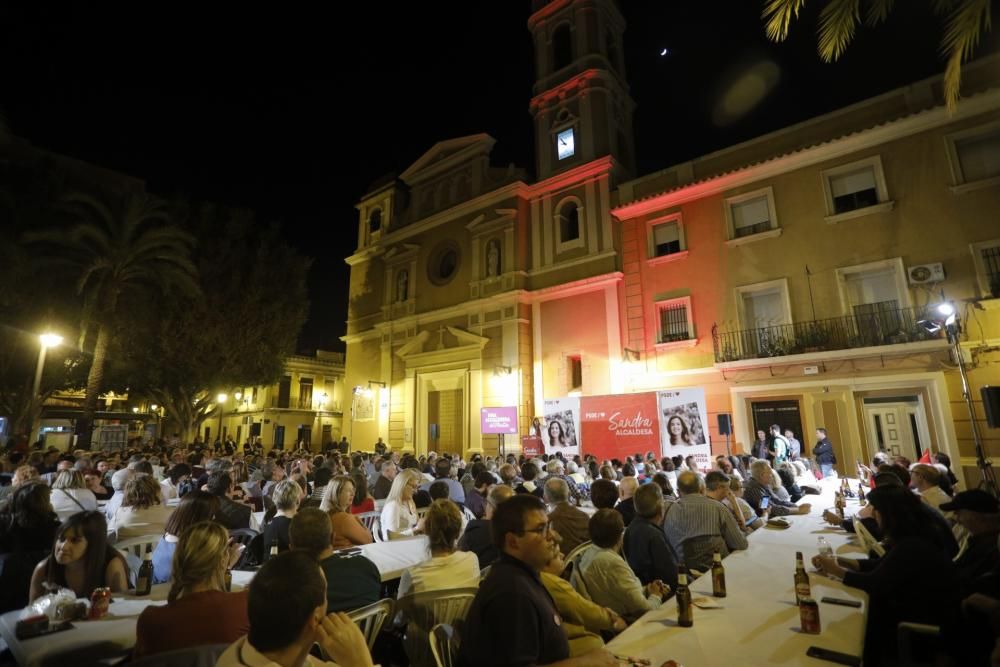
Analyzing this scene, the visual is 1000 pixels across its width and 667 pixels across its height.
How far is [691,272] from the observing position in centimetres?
1461

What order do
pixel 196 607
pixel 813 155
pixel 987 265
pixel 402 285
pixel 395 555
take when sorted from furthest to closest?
pixel 402 285 → pixel 813 155 → pixel 987 265 → pixel 395 555 → pixel 196 607

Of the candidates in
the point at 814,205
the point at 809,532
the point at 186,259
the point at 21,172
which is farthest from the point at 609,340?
the point at 21,172

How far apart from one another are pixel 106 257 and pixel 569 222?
15.5 m

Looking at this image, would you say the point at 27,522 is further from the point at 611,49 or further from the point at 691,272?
the point at 611,49

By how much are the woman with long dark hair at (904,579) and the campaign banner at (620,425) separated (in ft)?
30.2

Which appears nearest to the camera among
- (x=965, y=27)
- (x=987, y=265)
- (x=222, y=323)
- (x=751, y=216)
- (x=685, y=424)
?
(x=965, y=27)

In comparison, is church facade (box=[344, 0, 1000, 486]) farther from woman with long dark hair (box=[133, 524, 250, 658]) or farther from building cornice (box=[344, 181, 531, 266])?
woman with long dark hair (box=[133, 524, 250, 658])

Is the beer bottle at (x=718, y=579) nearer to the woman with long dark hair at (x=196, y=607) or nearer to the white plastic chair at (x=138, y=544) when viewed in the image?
the woman with long dark hair at (x=196, y=607)

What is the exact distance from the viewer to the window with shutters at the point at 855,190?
12180 millimetres

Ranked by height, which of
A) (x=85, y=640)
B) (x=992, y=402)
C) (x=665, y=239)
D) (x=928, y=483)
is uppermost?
(x=665, y=239)

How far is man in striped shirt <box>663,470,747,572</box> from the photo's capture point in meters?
4.11

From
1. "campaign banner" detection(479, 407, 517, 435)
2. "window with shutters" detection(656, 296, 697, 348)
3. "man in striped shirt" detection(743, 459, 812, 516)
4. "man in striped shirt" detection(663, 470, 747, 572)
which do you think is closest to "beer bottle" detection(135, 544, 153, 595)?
"man in striped shirt" detection(663, 470, 747, 572)

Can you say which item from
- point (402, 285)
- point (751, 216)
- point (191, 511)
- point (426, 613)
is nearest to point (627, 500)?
point (426, 613)

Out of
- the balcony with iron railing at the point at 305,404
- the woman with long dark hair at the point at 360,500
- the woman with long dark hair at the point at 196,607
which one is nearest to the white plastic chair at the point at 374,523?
the woman with long dark hair at the point at 360,500
